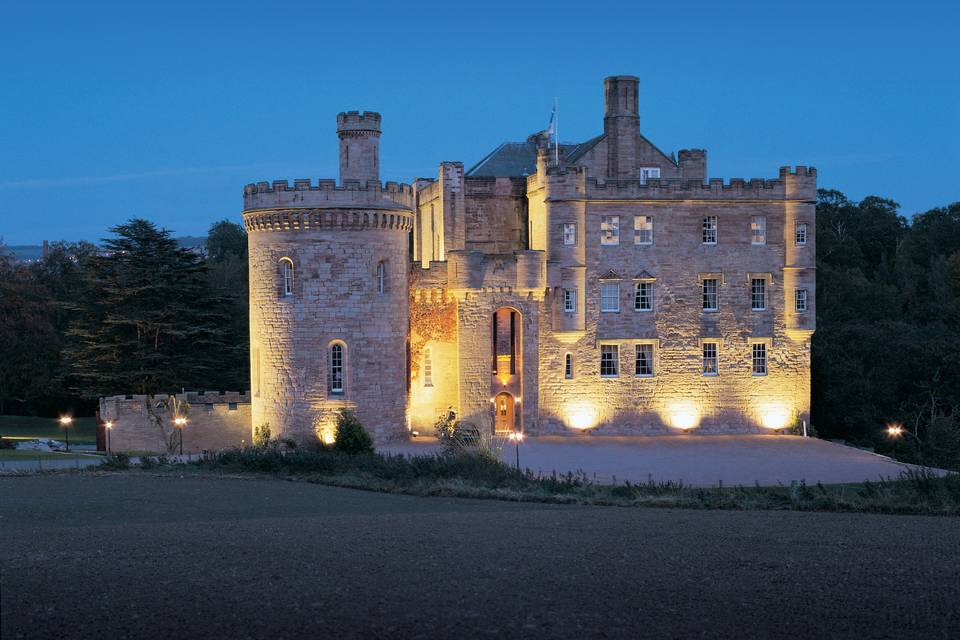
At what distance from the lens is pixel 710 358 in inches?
1656

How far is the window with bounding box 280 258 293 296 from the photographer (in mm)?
37125

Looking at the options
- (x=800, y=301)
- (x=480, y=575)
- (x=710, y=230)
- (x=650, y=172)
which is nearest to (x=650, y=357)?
(x=710, y=230)

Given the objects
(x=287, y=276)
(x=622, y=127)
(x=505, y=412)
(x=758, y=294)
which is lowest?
(x=505, y=412)

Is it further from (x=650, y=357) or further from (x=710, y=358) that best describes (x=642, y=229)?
(x=710, y=358)

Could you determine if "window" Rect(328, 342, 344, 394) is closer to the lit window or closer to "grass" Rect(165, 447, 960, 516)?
"grass" Rect(165, 447, 960, 516)

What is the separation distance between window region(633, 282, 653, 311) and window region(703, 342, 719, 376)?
270 centimetres

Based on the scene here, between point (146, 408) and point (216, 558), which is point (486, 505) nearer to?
point (216, 558)

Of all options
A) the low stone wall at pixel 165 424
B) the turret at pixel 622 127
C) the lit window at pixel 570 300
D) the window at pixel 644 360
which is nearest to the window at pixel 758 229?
the turret at pixel 622 127

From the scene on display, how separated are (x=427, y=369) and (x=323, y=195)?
25.3 ft

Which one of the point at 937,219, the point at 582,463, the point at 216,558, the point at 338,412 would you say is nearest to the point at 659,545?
the point at 216,558

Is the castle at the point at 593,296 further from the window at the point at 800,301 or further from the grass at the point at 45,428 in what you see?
the grass at the point at 45,428

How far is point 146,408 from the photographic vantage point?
40844 mm

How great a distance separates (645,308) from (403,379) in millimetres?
9684

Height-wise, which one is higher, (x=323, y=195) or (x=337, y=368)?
(x=323, y=195)
